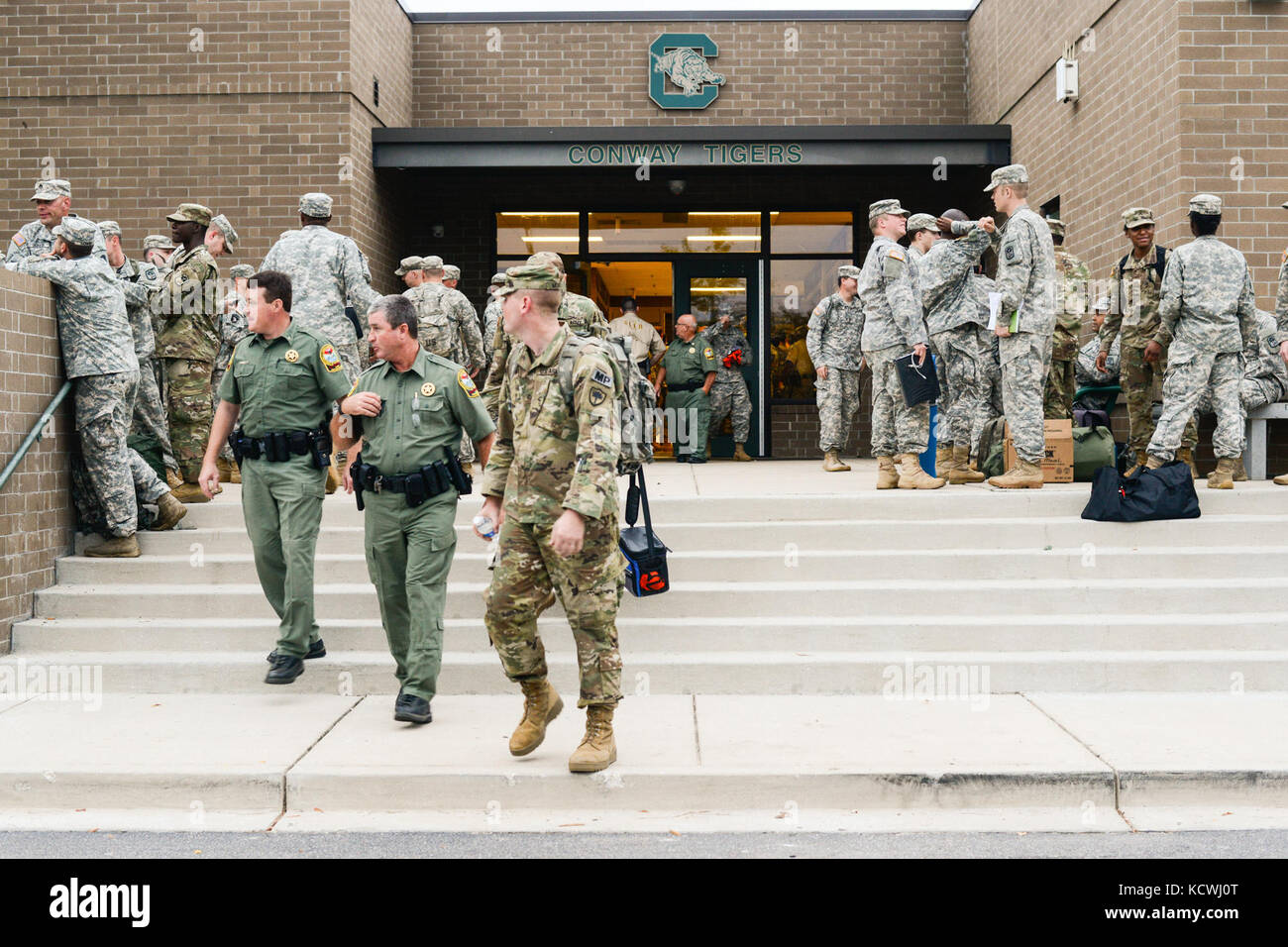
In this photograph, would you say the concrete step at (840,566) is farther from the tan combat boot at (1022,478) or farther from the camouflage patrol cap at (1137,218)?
the camouflage patrol cap at (1137,218)

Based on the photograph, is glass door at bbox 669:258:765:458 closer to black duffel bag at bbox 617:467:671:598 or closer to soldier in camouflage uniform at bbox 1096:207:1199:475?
soldier in camouflage uniform at bbox 1096:207:1199:475

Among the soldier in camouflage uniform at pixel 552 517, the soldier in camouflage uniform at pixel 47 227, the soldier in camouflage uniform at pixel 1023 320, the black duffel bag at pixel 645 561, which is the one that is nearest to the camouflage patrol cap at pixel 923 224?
the soldier in camouflage uniform at pixel 1023 320

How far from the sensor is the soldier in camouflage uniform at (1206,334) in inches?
318

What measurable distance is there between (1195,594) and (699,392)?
7.51 meters

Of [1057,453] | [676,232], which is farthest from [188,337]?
[676,232]

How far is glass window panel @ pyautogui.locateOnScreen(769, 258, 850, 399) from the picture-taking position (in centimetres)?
1573

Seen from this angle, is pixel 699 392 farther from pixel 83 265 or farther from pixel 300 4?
pixel 83 265

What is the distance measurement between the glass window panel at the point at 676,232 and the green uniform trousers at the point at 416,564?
1079 cm

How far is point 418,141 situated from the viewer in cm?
1361

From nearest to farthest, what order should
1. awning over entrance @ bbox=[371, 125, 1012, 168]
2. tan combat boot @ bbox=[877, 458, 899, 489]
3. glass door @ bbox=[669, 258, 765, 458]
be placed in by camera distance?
tan combat boot @ bbox=[877, 458, 899, 489] → awning over entrance @ bbox=[371, 125, 1012, 168] → glass door @ bbox=[669, 258, 765, 458]

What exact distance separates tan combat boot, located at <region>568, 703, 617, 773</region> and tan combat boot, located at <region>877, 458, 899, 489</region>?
14.3 feet

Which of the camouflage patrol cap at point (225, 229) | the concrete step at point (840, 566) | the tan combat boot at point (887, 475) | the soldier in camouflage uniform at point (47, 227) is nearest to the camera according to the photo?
the concrete step at point (840, 566)

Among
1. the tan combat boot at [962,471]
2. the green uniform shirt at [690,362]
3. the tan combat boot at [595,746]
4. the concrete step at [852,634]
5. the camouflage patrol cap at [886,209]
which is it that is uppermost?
the camouflage patrol cap at [886,209]

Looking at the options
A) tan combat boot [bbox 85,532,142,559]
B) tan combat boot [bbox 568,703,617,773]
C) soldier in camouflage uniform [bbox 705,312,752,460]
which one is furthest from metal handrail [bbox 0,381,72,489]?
soldier in camouflage uniform [bbox 705,312,752,460]
